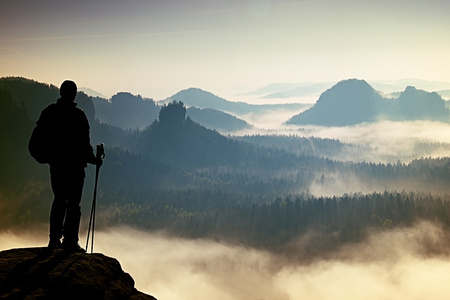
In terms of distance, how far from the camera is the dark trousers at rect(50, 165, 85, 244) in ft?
41.4

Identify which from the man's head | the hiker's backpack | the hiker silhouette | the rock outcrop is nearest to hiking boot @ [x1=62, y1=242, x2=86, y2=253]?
the hiker silhouette

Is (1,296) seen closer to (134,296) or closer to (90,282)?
(90,282)

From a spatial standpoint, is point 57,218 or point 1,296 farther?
point 57,218


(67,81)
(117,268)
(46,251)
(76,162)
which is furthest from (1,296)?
(67,81)

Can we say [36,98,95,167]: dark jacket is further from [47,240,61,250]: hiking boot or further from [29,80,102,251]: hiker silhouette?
[47,240,61,250]: hiking boot

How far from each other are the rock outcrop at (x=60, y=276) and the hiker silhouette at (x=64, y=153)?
997 millimetres

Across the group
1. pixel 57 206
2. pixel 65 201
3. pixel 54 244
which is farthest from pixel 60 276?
pixel 65 201

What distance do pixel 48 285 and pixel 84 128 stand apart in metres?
5.42

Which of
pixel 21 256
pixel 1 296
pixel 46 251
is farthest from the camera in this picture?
pixel 46 251

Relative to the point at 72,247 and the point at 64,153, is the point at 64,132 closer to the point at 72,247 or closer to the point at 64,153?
the point at 64,153

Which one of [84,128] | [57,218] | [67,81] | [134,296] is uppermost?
[67,81]

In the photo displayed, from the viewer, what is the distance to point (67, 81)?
500 inches

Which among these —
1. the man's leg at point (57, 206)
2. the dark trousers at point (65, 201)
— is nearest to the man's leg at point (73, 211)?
the dark trousers at point (65, 201)

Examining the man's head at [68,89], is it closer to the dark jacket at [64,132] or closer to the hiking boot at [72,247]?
the dark jacket at [64,132]
